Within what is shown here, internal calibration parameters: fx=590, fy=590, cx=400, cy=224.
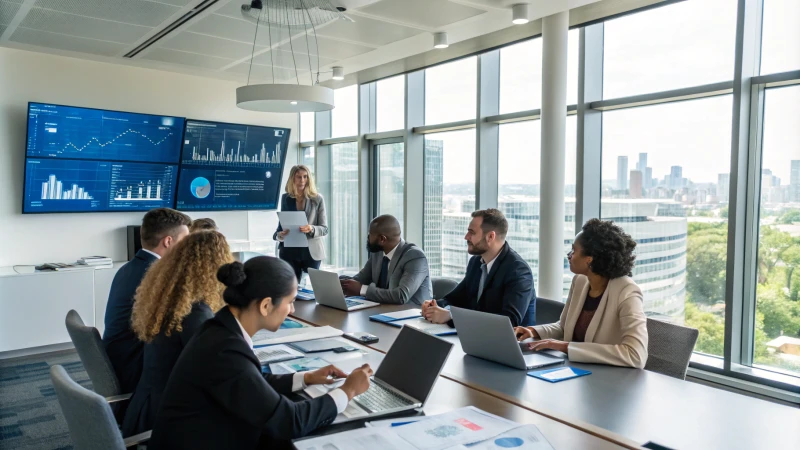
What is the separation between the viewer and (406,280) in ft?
12.8

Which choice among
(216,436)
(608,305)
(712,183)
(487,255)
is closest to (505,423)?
(216,436)

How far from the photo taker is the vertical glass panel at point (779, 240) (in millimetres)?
3648

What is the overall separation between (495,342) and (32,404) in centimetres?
350

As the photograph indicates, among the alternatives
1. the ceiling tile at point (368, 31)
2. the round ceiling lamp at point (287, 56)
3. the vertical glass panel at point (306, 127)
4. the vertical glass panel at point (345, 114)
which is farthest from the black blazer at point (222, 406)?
the vertical glass panel at point (306, 127)

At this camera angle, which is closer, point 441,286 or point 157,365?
point 157,365

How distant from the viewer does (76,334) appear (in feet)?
7.97

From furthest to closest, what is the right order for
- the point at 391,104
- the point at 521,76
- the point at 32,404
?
the point at 391,104, the point at 521,76, the point at 32,404

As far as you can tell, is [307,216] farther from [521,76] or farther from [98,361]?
[98,361]

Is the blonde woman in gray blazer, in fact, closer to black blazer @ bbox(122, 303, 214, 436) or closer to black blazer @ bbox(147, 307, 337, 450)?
black blazer @ bbox(122, 303, 214, 436)

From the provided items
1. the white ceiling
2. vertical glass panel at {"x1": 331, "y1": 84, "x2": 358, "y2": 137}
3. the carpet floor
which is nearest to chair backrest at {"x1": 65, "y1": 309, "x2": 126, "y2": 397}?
the carpet floor

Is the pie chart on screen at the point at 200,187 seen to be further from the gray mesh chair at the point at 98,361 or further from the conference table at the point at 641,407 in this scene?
the conference table at the point at 641,407

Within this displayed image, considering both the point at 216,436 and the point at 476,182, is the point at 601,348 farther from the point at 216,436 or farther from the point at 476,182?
the point at 476,182

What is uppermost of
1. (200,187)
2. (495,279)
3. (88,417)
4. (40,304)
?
(200,187)

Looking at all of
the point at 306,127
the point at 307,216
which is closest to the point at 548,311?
the point at 307,216
